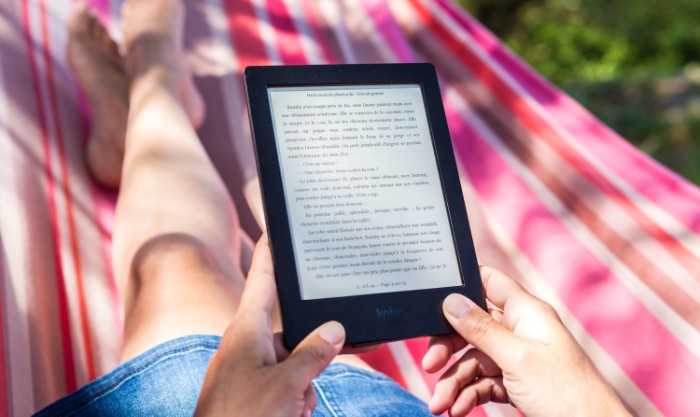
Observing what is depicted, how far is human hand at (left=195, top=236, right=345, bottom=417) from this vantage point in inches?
24.4

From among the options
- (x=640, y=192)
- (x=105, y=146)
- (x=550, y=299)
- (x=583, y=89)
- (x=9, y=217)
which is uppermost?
(x=583, y=89)

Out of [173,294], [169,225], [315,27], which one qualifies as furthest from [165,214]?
→ [315,27]

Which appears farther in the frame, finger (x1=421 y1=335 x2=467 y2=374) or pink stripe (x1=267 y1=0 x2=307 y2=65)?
pink stripe (x1=267 y1=0 x2=307 y2=65)

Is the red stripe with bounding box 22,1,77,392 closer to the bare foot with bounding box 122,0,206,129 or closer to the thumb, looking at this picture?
the bare foot with bounding box 122,0,206,129

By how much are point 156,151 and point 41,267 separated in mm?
251

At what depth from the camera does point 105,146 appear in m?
1.39

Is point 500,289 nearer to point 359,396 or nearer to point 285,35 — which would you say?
point 359,396

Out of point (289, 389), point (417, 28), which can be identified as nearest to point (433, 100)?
point (289, 389)

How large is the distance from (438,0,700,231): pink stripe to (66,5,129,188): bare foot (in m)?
0.78

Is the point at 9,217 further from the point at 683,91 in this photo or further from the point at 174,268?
the point at 683,91

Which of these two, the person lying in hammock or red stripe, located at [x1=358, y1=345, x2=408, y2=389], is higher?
the person lying in hammock

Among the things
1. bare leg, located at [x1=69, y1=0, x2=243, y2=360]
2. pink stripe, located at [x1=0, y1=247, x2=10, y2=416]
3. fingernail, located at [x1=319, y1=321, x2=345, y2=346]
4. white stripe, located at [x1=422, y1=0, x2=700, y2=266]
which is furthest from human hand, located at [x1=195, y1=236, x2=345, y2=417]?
white stripe, located at [x1=422, y1=0, x2=700, y2=266]

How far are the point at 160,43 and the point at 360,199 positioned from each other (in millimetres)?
915

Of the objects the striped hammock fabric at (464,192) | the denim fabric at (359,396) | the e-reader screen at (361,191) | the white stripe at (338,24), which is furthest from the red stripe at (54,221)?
the white stripe at (338,24)
